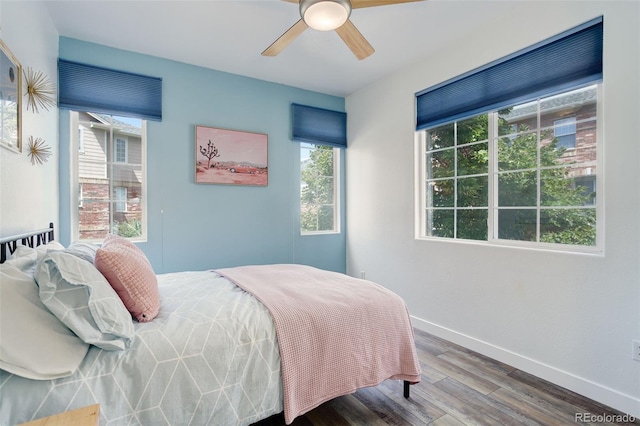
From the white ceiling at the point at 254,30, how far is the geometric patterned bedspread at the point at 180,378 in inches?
84.3

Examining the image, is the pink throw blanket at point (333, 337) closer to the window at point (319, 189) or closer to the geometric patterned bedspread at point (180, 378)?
the geometric patterned bedspread at point (180, 378)

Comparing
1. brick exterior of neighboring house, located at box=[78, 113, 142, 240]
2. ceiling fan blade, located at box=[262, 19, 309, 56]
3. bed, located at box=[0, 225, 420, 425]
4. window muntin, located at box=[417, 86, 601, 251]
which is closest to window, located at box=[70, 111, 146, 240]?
brick exterior of neighboring house, located at box=[78, 113, 142, 240]

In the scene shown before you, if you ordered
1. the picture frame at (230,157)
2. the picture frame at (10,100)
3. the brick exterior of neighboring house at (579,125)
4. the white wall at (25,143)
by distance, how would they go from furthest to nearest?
the picture frame at (230,157) → the brick exterior of neighboring house at (579,125) → the white wall at (25,143) → the picture frame at (10,100)

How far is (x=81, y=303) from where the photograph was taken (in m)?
1.14

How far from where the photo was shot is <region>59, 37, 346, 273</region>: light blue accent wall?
298 centimetres

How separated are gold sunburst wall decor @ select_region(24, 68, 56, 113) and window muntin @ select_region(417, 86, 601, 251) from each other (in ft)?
10.2

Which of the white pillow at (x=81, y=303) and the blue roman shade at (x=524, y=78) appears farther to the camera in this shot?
the blue roman shade at (x=524, y=78)

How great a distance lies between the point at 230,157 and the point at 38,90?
1.61 meters

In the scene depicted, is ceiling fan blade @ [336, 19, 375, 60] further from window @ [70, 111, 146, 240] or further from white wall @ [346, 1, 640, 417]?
window @ [70, 111, 146, 240]

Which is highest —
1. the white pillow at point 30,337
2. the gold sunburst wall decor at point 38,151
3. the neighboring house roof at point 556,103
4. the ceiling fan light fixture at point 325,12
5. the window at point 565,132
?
the ceiling fan light fixture at point 325,12

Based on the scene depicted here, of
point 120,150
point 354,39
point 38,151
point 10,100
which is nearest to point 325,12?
point 354,39

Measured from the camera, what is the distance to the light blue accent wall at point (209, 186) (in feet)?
9.77

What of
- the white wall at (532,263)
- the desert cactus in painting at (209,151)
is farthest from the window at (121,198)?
the white wall at (532,263)

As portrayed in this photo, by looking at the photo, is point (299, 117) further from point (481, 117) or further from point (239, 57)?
point (481, 117)
